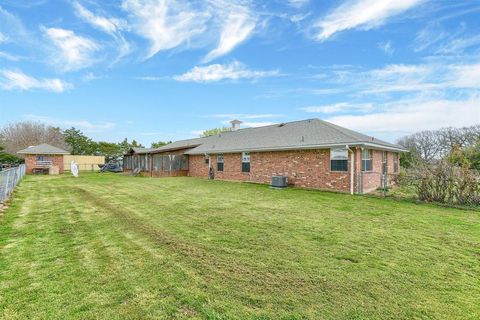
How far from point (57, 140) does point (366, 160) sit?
50985mm

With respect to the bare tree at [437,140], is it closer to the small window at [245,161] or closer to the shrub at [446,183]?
the small window at [245,161]

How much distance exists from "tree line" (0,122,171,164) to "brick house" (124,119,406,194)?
24971mm

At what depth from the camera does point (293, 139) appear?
614 inches

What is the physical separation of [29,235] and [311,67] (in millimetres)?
17473

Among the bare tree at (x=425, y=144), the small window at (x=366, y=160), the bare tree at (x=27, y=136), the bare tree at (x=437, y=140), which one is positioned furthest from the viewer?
the bare tree at (x=27, y=136)

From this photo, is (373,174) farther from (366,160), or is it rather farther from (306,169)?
(306,169)

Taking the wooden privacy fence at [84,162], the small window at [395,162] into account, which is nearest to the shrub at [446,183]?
the small window at [395,162]

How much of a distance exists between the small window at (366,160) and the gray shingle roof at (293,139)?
1.72ft

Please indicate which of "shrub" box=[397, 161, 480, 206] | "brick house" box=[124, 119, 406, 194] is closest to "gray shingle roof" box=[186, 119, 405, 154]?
"brick house" box=[124, 119, 406, 194]

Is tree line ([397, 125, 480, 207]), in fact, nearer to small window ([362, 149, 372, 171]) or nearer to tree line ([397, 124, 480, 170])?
small window ([362, 149, 372, 171])

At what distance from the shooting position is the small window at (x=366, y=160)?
1333 centimetres

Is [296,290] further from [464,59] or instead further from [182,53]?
[182,53]

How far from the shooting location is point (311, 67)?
1783 cm

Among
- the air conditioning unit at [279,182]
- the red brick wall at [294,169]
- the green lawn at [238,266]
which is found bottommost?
the green lawn at [238,266]
